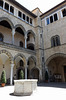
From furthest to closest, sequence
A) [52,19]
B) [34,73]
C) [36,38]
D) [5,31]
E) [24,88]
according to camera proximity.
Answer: [34,73] < [36,38] < [52,19] < [5,31] < [24,88]

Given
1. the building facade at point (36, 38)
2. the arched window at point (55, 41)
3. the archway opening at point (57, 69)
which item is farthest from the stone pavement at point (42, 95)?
the archway opening at point (57, 69)

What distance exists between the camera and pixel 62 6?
14.4 m

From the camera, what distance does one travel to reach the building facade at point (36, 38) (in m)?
12.9

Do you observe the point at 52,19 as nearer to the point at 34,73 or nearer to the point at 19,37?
the point at 19,37

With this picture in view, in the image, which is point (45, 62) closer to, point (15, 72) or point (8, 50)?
point (15, 72)

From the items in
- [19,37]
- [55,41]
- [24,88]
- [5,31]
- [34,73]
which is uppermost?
[5,31]

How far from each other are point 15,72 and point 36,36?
728 centimetres

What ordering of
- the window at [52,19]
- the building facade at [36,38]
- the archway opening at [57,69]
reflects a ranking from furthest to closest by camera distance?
1. the archway opening at [57,69]
2. the window at [52,19]
3. the building facade at [36,38]

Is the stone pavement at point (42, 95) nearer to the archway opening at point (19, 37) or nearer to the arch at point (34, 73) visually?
the arch at point (34, 73)

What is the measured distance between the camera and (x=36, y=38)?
637 inches

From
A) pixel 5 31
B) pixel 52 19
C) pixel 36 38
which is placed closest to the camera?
pixel 5 31

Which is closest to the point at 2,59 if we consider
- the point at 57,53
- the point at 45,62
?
the point at 45,62

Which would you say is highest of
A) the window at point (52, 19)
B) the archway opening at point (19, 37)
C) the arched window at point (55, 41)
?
the window at point (52, 19)

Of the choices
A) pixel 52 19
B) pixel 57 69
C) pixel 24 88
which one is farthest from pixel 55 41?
pixel 24 88
